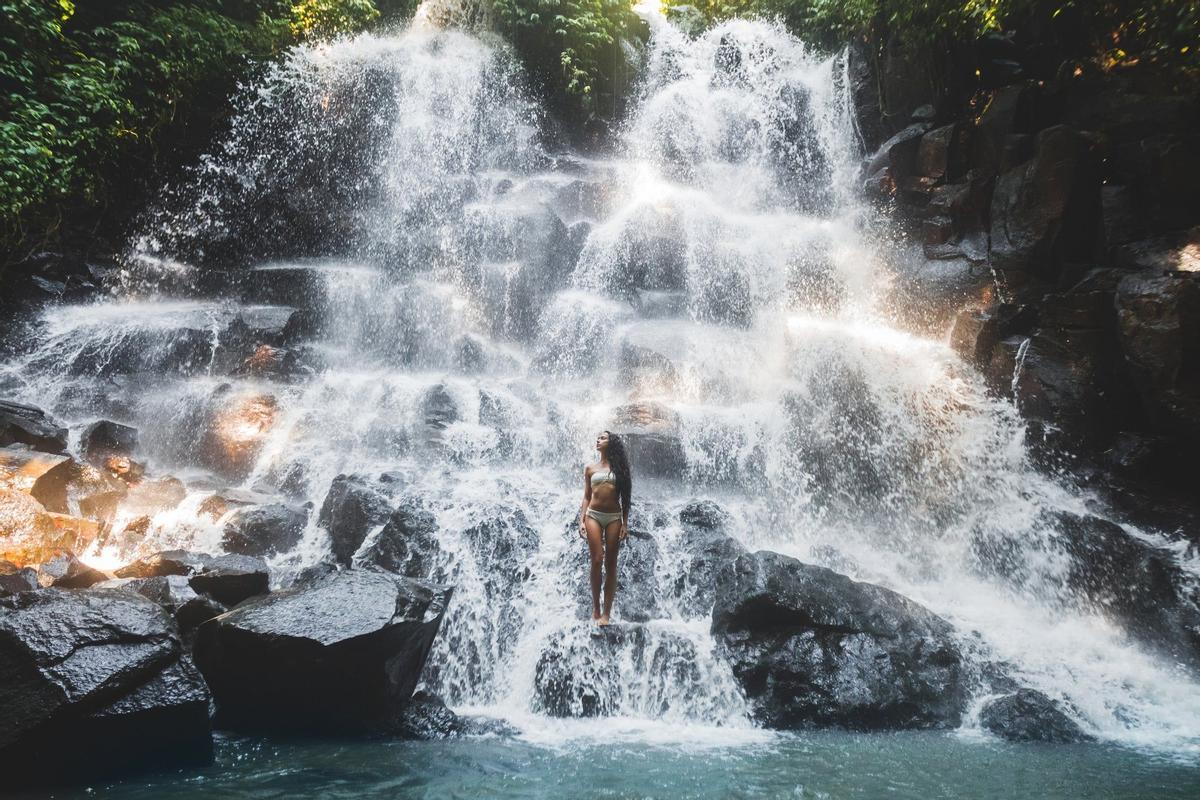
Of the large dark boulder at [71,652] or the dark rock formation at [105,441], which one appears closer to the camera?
the large dark boulder at [71,652]

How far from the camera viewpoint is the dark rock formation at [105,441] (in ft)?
31.2

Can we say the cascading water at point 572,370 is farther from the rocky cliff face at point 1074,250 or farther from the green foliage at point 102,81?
the green foliage at point 102,81

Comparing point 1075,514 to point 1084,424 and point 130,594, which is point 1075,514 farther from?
point 130,594

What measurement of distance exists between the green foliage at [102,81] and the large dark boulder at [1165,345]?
17993mm

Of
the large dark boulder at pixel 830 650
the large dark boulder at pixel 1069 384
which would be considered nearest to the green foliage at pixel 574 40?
the large dark boulder at pixel 1069 384

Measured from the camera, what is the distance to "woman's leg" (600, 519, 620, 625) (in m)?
5.96

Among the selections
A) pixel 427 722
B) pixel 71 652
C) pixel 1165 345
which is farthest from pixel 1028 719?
pixel 71 652

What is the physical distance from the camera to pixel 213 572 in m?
6.05

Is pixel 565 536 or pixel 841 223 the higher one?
pixel 841 223

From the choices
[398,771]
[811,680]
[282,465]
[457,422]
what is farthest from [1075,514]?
[282,465]

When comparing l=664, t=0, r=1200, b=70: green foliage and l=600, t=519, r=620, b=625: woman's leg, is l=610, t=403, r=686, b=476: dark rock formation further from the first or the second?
l=664, t=0, r=1200, b=70: green foliage

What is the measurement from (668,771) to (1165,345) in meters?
8.59

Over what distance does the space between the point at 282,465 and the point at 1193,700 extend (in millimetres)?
12594

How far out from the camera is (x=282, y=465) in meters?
10.3
